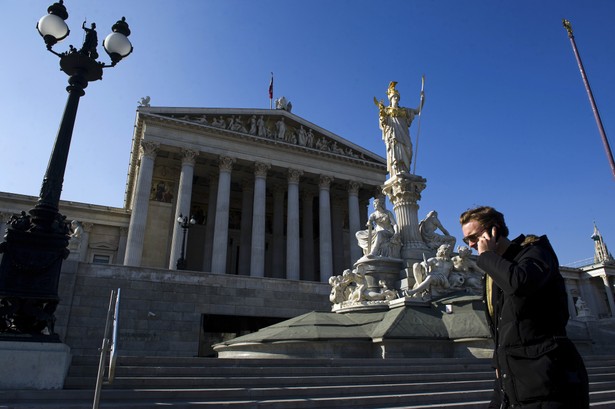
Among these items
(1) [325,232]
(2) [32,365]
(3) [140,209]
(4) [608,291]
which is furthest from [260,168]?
(4) [608,291]

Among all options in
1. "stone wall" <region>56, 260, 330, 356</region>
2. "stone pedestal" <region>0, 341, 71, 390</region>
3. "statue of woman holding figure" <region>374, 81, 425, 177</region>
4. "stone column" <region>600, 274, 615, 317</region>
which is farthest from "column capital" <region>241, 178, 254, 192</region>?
"stone column" <region>600, 274, 615, 317</region>

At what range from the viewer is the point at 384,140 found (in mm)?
17000

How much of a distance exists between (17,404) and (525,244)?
629cm

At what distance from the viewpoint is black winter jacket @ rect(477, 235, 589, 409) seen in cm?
246

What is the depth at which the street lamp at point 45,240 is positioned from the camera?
6094 millimetres

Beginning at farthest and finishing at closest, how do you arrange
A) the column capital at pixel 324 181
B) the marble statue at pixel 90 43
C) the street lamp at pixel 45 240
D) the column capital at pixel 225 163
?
the column capital at pixel 324 181
the column capital at pixel 225 163
the marble statue at pixel 90 43
the street lamp at pixel 45 240

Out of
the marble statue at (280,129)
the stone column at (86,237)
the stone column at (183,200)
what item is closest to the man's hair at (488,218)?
the stone column at (183,200)

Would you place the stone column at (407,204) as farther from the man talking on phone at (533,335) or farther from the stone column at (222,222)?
the stone column at (222,222)

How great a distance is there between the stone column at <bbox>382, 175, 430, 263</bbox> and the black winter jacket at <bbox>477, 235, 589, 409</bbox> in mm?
12120

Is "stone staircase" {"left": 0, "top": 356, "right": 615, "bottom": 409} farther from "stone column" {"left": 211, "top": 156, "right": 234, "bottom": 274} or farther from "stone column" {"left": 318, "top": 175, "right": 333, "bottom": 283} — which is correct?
"stone column" {"left": 318, "top": 175, "right": 333, "bottom": 283}

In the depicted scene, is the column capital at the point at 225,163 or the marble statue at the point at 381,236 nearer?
the marble statue at the point at 381,236

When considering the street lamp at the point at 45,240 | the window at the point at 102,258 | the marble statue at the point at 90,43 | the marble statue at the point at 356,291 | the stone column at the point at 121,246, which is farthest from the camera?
the stone column at the point at 121,246

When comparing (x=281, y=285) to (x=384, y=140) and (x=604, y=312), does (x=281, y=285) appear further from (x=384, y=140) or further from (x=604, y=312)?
(x=604, y=312)

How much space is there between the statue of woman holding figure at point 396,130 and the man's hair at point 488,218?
12.9 metres
